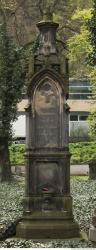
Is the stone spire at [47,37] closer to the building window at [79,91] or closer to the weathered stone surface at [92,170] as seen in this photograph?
the weathered stone surface at [92,170]

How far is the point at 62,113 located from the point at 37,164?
1.26 m

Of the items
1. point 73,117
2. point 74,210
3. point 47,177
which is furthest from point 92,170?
point 73,117

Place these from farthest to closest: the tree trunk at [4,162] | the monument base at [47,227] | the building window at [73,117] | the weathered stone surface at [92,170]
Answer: the building window at [73,117], the weathered stone surface at [92,170], the tree trunk at [4,162], the monument base at [47,227]

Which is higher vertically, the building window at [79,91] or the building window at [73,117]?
the building window at [79,91]

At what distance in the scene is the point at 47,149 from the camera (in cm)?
1300

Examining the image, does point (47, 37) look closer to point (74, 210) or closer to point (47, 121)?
point (47, 121)

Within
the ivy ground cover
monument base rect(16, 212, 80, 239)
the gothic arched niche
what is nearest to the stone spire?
the gothic arched niche

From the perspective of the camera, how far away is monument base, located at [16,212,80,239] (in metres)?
12.8

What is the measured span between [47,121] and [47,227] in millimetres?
2316

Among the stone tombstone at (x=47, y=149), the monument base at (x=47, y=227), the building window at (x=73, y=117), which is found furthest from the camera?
the building window at (x=73, y=117)

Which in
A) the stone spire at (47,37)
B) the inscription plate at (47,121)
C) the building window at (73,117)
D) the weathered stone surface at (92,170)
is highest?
the building window at (73,117)

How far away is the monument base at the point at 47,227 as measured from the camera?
→ 41.8ft

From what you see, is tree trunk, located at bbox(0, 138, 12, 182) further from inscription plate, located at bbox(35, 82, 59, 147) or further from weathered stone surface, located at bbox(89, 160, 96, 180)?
inscription plate, located at bbox(35, 82, 59, 147)

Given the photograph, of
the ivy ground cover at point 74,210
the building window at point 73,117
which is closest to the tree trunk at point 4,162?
the ivy ground cover at point 74,210
